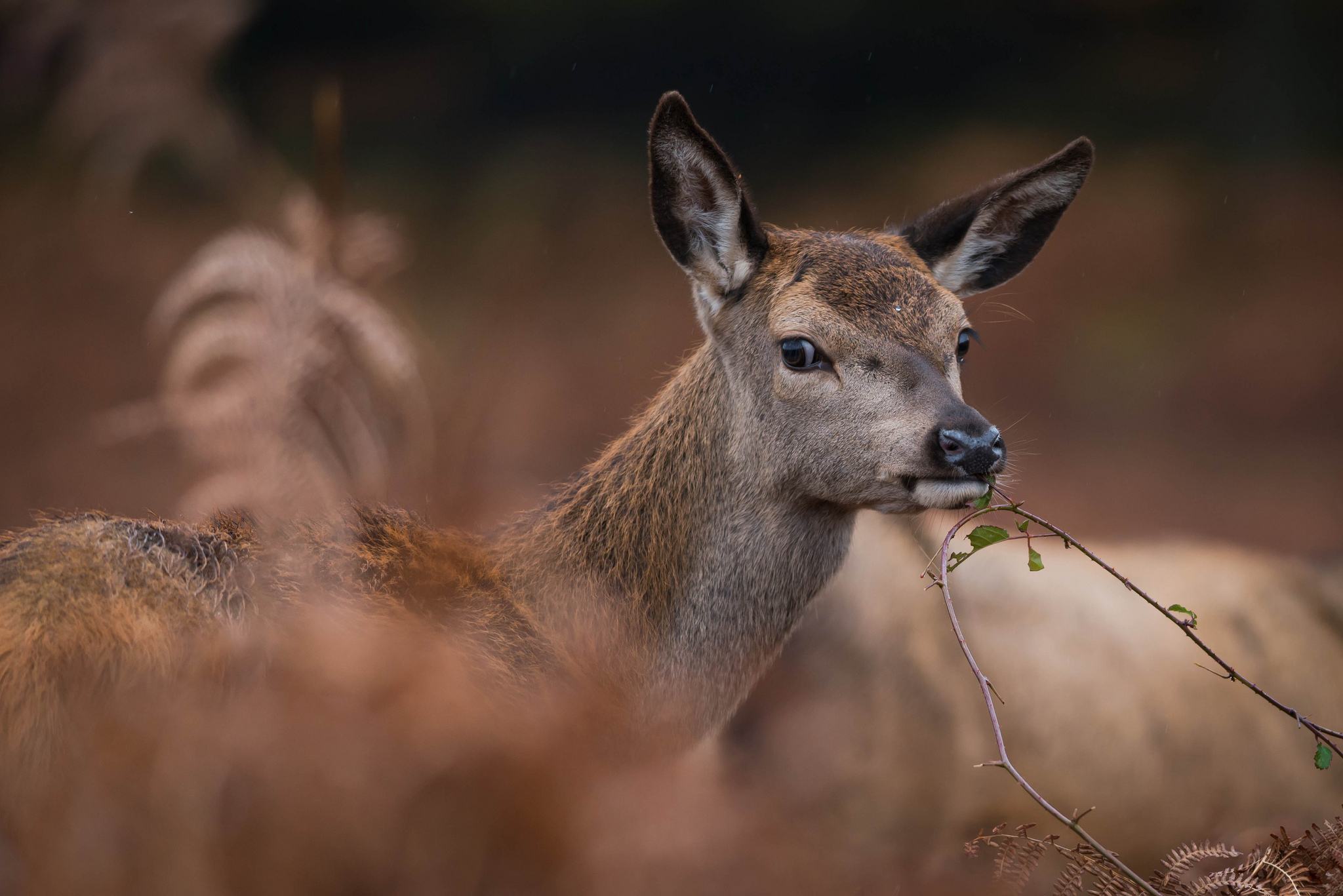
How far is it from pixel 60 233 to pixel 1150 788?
6.26 meters

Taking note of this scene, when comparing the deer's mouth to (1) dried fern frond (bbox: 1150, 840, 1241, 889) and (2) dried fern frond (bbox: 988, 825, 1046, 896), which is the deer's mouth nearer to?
(1) dried fern frond (bbox: 1150, 840, 1241, 889)

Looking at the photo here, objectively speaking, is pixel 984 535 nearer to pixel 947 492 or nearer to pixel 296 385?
pixel 947 492

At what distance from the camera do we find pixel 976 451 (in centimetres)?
187

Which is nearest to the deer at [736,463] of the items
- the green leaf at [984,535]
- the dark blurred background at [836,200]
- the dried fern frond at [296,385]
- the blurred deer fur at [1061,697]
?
the green leaf at [984,535]

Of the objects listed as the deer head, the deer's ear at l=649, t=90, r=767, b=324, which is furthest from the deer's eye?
the deer's ear at l=649, t=90, r=767, b=324

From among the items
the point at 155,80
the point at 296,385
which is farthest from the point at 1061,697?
the point at 155,80

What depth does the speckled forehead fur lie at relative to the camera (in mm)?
2189

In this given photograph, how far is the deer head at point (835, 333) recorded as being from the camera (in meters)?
1.99

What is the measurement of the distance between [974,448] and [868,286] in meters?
0.60

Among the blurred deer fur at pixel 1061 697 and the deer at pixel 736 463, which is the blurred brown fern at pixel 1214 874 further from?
the blurred deer fur at pixel 1061 697

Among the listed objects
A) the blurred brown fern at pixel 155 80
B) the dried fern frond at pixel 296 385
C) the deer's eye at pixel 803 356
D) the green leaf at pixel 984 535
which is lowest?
the green leaf at pixel 984 535

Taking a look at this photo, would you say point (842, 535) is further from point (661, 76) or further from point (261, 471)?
point (661, 76)

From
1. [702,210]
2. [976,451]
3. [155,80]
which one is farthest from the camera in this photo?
[702,210]

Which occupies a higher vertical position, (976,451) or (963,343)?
(963,343)
